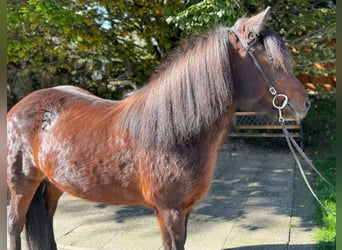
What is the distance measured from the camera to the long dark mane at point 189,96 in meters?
1.90

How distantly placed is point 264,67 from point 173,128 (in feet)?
1.96

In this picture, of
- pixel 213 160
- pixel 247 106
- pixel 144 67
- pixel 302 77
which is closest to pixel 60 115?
pixel 213 160

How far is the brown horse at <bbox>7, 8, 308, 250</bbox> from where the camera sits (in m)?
1.89

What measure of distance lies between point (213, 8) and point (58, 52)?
137 inches

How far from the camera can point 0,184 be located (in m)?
1.61

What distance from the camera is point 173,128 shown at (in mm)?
1944

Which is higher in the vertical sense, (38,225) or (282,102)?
(282,102)

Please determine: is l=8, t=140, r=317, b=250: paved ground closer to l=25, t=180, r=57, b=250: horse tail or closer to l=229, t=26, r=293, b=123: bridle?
→ l=25, t=180, r=57, b=250: horse tail

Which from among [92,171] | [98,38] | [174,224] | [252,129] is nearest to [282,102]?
[174,224]

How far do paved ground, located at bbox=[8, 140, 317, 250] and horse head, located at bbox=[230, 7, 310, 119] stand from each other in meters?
1.67

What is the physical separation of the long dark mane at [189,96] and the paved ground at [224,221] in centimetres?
149

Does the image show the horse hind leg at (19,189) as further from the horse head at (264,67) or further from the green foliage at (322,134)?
the green foliage at (322,134)

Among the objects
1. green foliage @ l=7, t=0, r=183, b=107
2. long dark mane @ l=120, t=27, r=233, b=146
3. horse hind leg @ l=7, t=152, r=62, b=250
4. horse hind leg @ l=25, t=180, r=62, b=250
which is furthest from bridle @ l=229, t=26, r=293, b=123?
green foliage @ l=7, t=0, r=183, b=107

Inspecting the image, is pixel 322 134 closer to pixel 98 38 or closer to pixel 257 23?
A: pixel 98 38
